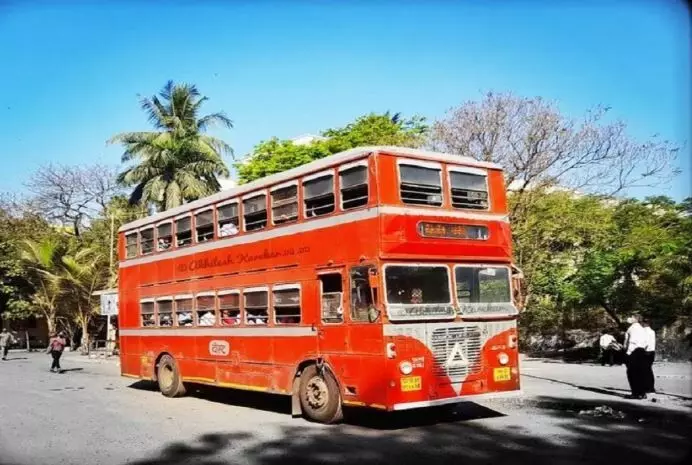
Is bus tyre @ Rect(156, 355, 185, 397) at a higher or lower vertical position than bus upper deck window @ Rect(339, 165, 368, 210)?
lower

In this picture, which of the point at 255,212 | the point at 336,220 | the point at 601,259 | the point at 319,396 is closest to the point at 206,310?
the point at 255,212

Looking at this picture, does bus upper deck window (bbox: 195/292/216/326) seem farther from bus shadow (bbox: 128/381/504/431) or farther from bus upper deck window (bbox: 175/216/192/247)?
bus shadow (bbox: 128/381/504/431)

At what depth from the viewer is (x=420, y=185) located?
9625 millimetres

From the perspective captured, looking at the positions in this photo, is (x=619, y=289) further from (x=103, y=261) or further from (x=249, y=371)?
(x=103, y=261)

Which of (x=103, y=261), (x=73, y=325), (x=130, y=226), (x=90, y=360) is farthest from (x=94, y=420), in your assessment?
(x=73, y=325)

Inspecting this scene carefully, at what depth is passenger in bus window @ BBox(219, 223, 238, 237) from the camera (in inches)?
482

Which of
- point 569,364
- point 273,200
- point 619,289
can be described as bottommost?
point 569,364

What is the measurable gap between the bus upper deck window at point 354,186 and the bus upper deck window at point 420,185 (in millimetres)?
520

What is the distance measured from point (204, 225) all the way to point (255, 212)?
1940 mm

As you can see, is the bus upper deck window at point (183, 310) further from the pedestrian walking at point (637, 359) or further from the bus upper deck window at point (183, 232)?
the pedestrian walking at point (637, 359)

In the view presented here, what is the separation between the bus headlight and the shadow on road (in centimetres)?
84

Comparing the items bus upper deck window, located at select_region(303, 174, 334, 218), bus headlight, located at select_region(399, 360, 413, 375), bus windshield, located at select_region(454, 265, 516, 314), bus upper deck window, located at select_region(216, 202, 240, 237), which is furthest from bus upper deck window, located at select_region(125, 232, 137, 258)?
bus headlight, located at select_region(399, 360, 413, 375)

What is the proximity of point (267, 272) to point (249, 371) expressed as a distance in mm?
1859

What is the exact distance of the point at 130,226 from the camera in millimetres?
16172
